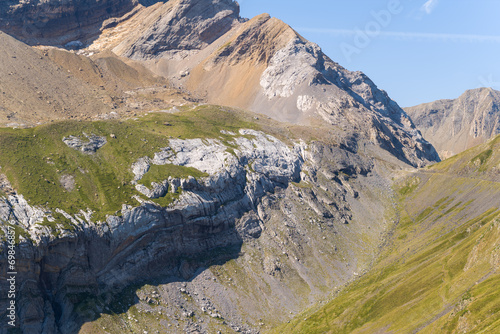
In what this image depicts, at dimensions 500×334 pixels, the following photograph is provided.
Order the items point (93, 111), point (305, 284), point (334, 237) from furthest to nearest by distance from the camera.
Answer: point (93, 111), point (334, 237), point (305, 284)

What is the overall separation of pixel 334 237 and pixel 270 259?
2502 centimetres

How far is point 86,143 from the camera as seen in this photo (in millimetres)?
119062

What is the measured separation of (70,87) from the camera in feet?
625

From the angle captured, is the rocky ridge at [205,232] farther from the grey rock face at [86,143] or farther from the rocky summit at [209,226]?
the grey rock face at [86,143]

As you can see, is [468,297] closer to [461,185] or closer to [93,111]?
[461,185]

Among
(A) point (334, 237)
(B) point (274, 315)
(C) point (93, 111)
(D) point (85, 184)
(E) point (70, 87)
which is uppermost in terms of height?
(E) point (70, 87)

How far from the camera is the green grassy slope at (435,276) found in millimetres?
80375

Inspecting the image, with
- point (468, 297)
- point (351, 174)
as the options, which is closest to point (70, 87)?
point (351, 174)

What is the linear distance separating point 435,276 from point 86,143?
3754 inches

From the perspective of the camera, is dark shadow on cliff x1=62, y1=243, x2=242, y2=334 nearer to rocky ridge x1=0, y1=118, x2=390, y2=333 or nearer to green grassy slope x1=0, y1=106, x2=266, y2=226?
rocky ridge x1=0, y1=118, x2=390, y2=333

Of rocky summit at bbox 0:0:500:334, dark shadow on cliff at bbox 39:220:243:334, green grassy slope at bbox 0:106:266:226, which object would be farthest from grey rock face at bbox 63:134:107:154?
dark shadow on cliff at bbox 39:220:243:334

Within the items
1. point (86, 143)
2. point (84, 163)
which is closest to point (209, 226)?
point (84, 163)

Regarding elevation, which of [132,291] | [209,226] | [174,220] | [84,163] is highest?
[84,163]

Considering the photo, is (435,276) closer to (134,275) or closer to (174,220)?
(174,220)
